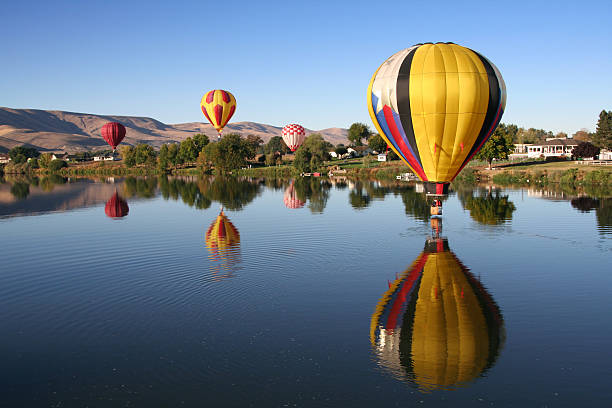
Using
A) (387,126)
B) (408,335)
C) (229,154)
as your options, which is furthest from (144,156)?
(408,335)

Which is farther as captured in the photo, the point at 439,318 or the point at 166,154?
the point at 166,154

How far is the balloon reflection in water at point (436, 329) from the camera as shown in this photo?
13.4 metres

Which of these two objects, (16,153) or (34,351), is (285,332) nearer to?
(34,351)

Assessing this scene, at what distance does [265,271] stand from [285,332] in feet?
25.3

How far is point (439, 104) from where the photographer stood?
29.4 metres

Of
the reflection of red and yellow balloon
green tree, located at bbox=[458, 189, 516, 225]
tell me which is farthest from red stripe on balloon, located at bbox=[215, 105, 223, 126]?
the reflection of red and yellow balloon

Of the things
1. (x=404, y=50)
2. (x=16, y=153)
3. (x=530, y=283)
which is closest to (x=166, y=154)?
(x=16, y=153)

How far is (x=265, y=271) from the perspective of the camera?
2366 cm

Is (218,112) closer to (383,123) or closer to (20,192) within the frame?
(20,192)

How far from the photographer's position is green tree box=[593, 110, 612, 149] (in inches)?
3548

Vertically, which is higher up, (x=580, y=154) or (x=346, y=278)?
(x=580, y=154)

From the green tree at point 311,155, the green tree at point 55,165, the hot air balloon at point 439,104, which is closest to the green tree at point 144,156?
the green tree at point 55,165

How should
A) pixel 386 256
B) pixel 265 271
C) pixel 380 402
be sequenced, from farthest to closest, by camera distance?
pixel 386 256, pixel 265 271, pixel 380 402

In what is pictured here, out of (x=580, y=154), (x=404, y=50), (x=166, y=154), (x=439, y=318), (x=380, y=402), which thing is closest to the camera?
(x=380, y=402)
